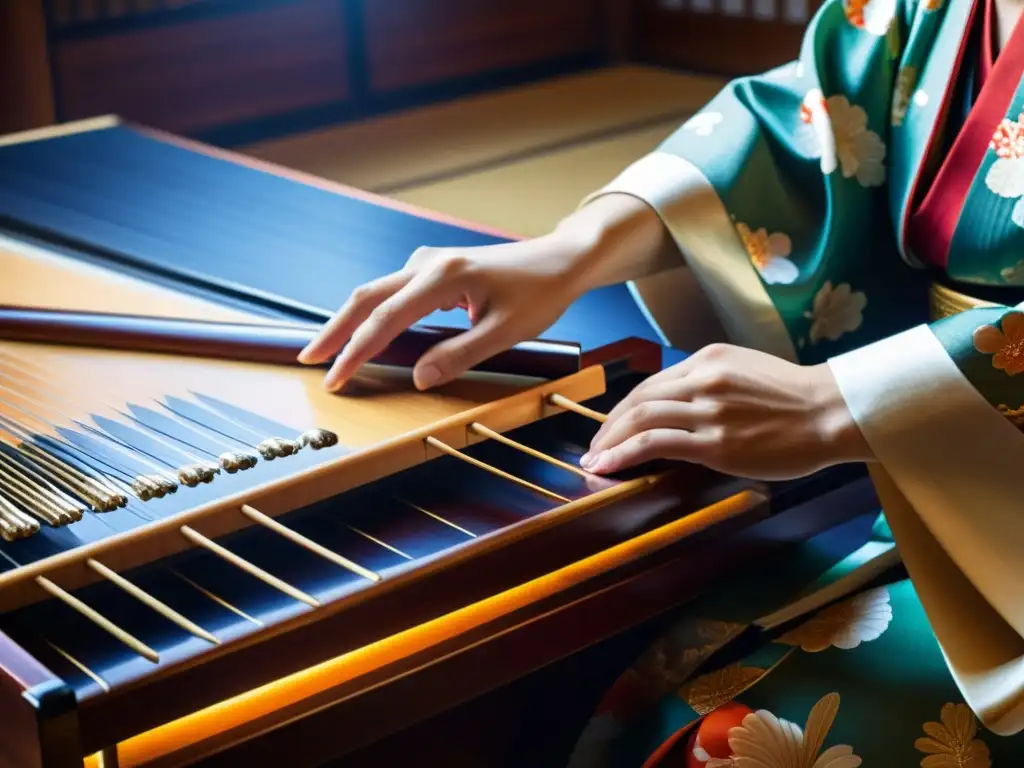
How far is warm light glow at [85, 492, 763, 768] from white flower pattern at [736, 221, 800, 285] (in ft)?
1.33

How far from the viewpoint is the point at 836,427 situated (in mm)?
1102

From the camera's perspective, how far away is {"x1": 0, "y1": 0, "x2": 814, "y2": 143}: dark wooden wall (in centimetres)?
316

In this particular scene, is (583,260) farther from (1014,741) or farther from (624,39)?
(624,39)

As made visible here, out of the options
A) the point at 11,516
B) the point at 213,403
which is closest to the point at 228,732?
the point at 11,516

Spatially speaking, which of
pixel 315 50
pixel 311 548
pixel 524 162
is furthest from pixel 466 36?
pixel 311 548

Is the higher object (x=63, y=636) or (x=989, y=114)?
(x=989, y=114)

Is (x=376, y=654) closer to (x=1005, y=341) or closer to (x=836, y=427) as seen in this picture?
(x=836, y=427)

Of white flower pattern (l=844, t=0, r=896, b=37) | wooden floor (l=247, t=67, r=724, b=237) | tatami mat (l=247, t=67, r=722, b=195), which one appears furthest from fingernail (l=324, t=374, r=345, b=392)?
Result: tatami mat (l=247, t=67, r=722, b=195)

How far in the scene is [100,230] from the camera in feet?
5.70

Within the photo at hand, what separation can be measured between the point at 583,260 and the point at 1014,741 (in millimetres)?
564

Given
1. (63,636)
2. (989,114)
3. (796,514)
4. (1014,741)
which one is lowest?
(1014,741)

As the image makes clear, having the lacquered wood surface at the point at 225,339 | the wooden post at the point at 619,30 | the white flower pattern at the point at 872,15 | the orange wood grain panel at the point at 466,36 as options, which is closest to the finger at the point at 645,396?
the lacquered wood surface at the point at 225,339

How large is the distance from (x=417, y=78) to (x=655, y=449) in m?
2.89

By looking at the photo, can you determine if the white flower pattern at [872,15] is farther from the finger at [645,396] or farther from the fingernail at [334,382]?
the fingernail at [334,382]
